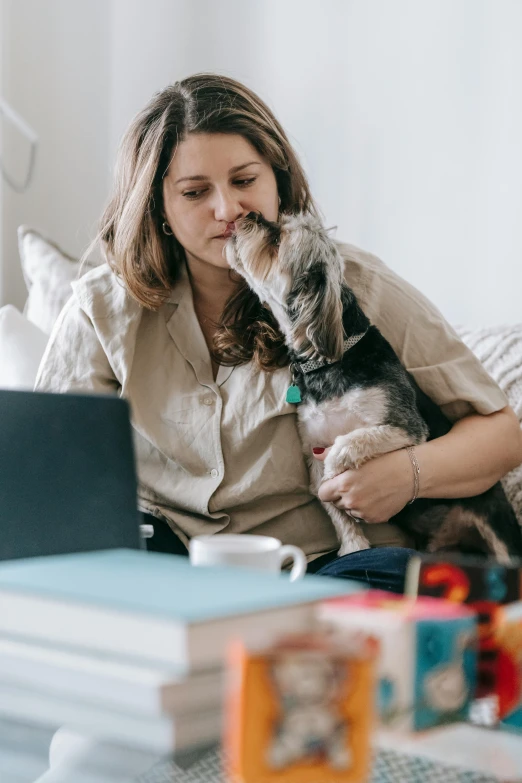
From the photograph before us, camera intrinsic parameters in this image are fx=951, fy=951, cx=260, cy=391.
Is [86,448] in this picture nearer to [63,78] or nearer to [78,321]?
[78,321]

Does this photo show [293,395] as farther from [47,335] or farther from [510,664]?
[510,664]

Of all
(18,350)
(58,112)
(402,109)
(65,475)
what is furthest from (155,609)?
(58,112)

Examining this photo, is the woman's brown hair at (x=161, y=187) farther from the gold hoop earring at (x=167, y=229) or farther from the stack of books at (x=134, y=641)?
the stack of books at (x=134, y=641)

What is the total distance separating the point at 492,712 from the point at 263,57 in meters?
2.35

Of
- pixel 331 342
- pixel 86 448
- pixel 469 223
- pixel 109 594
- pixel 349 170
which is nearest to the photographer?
pixel 109 594

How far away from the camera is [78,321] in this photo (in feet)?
5.80

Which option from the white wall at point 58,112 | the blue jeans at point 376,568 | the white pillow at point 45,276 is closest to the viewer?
the blue jeans at point 376,568

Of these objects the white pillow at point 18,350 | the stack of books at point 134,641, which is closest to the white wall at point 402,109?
the white pillow at point 18,350

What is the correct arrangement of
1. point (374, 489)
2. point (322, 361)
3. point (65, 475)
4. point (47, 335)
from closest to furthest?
1. point (65, 475)
2. point (374, 489)
3. point (322, 361)
4. point (47, 335)

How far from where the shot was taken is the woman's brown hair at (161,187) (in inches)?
67.6

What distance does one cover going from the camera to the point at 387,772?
684 mm

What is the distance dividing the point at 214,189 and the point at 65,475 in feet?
2.79

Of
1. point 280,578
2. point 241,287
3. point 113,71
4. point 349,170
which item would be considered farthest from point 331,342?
point 113,71

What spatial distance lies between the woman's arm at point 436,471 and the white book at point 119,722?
91 cm
